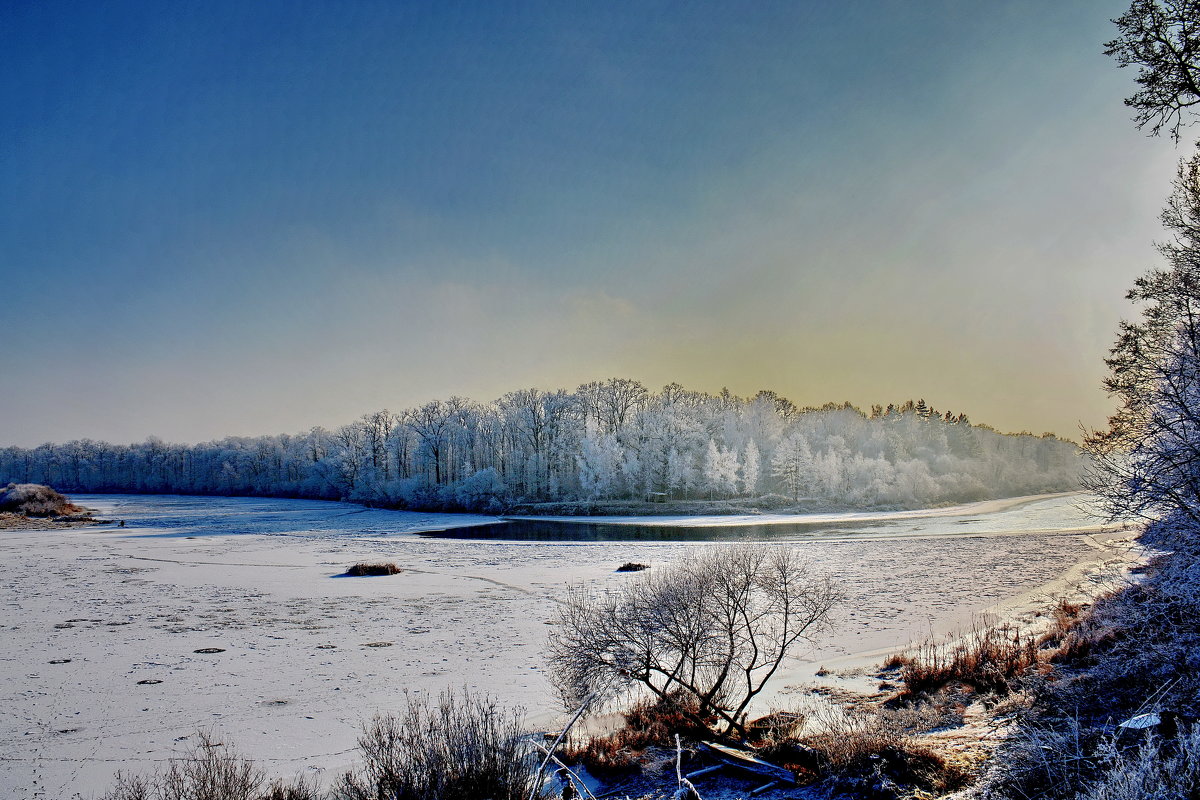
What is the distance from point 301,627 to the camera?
18438 millimetres

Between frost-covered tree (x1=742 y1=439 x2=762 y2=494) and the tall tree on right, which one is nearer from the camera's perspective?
the tall tree on right

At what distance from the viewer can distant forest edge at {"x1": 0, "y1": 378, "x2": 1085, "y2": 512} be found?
80.4 m

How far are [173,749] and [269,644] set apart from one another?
262 inches

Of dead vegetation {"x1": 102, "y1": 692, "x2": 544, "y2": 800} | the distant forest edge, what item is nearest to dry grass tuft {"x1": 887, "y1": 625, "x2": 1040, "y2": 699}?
dead vegetation {"x1": 102, "y1": 692, "x2": 544, "y2": 800}

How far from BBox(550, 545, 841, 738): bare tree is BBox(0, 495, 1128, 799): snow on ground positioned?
176cm

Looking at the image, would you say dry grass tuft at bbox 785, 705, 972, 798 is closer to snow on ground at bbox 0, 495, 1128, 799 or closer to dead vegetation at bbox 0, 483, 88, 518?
snow on ground at bbox 0, 495, 1128, 799

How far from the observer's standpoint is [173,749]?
10227 mm

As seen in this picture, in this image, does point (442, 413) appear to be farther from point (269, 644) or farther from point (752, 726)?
point (752, 726)

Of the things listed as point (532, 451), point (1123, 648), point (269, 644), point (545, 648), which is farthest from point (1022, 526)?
point (532, 451)

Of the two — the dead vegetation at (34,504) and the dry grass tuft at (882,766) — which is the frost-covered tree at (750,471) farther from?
the dead vegetation at (34,504)

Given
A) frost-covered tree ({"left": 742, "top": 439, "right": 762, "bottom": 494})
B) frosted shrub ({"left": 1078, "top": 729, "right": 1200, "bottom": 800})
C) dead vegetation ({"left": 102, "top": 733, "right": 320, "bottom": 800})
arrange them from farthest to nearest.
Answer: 1. frost-covered tree ({"left": 742, "top": 439, "right": 762, "bottom": 494})
2. dead vegetation ({"left": 102, "top": 733, "right": 320, "bottom": 800})
3. frosted shrub ({"left": 1078, "top": 729, "right": 1200, "bottom": 800})

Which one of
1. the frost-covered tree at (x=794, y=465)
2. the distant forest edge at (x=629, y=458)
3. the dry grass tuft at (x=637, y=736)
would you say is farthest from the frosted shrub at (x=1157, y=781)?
the frost-covered tree at (x=794, y=465)

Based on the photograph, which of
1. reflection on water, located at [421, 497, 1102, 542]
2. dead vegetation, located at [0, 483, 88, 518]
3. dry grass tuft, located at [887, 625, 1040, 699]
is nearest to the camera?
dry grass tuft, located at [887, 625, 1040, 699]

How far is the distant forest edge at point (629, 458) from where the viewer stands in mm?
80438
